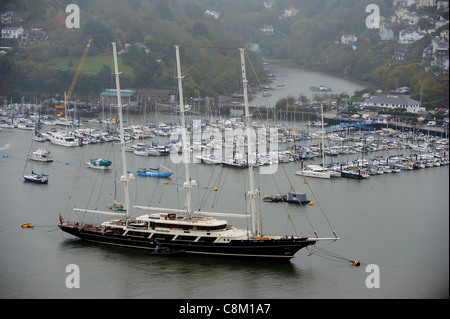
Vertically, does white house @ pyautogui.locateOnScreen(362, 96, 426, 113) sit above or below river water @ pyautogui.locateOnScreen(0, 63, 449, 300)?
above

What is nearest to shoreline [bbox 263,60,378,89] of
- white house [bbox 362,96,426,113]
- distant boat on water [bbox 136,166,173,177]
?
white house [bbox 362,96,426,113]

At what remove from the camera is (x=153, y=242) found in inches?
632

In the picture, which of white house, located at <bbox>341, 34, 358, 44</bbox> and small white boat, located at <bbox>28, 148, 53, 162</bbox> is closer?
small white boat, located at <bbox>28, 148, 53, 162</bbox>

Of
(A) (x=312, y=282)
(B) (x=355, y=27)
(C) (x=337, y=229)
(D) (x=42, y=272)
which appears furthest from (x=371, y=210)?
(B) (x=355, y=27)

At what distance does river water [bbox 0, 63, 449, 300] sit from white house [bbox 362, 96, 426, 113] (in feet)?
34.8

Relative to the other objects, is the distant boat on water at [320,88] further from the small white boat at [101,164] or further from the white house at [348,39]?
the small white boat at [101,164]

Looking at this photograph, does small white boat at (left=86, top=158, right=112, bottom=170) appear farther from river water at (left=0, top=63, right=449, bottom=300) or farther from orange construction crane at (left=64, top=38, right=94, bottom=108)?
orange construction crane at (left=64, top=38, right=94, bottom=108)

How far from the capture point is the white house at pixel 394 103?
113 ft

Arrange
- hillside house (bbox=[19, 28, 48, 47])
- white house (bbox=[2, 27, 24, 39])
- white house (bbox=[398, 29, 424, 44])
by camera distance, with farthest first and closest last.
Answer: white house (bbox=[398, 29, 424, 44]), hillside house (bbox=[19, 28, 48, 47]), white house (bbox=[2, 27, 24, 39])

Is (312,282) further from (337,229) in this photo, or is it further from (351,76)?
(351,76)

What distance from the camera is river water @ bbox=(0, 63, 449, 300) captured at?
14.1 metres

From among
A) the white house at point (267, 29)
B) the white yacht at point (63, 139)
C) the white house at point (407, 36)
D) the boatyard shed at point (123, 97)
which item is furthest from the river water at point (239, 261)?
the white house at point (267, 29)

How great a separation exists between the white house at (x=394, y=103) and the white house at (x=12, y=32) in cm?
1771
